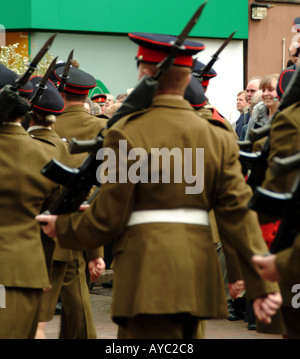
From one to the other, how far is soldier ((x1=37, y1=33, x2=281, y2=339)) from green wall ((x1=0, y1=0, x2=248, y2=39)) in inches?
534

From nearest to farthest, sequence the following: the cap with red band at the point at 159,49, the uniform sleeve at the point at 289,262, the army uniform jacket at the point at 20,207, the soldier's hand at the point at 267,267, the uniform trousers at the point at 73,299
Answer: the uniform sleeve at the point at 289,262 → the soldier's hand at the point at 267,267 → the cap with red band at the point at 159,49 → the army uniform jacket at the point at 20,207 → the uniform trousers at the point at 73,299

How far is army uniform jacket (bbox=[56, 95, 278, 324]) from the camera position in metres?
3.62

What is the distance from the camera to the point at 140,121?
3.74m

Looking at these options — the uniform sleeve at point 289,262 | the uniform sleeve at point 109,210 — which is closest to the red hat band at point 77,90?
the uniform sleeve at point 109,210

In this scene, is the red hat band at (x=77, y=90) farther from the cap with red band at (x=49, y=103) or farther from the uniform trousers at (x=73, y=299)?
the uniform trousers at (x=73, y=299)

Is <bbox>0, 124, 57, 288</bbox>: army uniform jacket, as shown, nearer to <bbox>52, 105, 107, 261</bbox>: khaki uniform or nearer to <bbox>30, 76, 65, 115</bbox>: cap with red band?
<bbox>30, 76, 65, 115</bbox>: cap with red band

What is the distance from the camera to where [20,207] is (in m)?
4.57

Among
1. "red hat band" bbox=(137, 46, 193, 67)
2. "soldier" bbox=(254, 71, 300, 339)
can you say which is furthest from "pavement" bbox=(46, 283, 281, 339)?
"red hat band" bbox=(137, 46, 193, 67)

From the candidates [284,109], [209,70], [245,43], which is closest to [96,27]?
[245,43]

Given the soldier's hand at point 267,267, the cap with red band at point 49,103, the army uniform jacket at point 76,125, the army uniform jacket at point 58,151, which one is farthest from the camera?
the army uniform jacket at point 76,125

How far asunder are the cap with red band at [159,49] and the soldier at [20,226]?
3.28 ft

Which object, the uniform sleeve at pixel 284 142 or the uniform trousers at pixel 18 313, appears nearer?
the uniform sleeve at pixel 284 142

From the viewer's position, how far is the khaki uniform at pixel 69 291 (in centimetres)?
561

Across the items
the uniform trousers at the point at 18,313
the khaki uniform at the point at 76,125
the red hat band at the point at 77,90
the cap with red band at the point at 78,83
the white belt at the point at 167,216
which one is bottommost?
the uniform trousers at the point at 18,313
